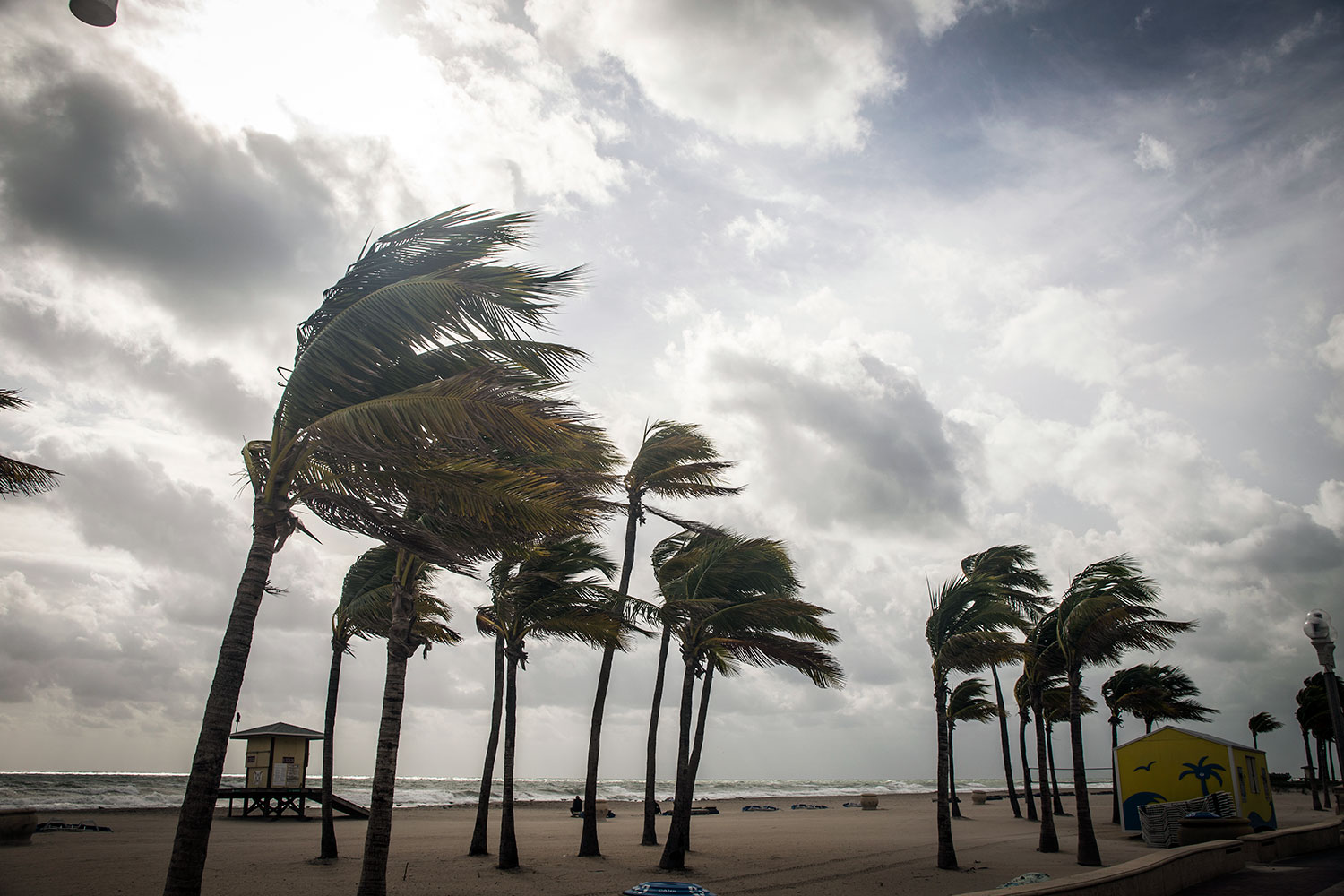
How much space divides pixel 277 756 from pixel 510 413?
1170 inches

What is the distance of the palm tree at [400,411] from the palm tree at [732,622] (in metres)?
8.08

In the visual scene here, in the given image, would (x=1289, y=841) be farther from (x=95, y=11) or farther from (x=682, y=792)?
(x=95, y=11)

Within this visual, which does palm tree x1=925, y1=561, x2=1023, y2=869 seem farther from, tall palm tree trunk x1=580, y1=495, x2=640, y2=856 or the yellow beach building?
the yellow beach building

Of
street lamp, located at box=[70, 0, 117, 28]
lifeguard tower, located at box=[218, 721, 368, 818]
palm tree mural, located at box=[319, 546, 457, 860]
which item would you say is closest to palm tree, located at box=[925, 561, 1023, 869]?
palm tree mural, located at box=[319, 546, 457, 860]

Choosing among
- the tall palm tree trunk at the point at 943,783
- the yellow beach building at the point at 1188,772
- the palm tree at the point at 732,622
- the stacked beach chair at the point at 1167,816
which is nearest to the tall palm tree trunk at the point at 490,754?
the palm tree at the point at 732,622

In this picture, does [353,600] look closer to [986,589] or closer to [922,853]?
[986,589]

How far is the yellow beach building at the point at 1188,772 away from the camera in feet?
74.0

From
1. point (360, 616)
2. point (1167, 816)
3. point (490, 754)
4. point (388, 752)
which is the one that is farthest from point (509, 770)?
point (1167, 816)

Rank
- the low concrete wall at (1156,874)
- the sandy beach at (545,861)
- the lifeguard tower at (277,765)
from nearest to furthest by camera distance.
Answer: the low concrete wall at (1156,874), the sandy beach at (545,861), the lifeguard tower at (277,765)

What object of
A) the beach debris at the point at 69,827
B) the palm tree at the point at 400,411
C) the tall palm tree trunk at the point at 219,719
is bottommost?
the beach debris at the point at 69,827

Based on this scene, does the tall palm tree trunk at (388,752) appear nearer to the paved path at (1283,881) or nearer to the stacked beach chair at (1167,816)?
the paved path at (1283,881)

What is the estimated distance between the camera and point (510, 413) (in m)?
6.98

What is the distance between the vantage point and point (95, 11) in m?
4.31

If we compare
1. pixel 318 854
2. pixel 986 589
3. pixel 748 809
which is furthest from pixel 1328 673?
pixel 748 809
